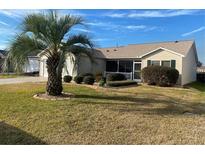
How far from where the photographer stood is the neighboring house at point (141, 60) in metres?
20.6

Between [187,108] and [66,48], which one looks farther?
[66,48]

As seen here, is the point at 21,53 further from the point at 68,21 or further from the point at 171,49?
the point at 171,49

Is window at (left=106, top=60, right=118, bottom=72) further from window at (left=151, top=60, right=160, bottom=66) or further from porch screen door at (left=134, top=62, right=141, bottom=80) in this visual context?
window at (left=151, top=60, right=160, bottom=66)

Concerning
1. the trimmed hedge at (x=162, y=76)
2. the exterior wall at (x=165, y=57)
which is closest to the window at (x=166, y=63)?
the exterior wall at (x=165, y=57)

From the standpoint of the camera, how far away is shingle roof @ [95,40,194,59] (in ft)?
71.7

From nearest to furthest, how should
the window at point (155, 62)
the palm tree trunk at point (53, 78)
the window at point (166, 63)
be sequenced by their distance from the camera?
the palm tree trunk at point (53, 78) → the window at point (166, 63) → the window at point (155, 62)

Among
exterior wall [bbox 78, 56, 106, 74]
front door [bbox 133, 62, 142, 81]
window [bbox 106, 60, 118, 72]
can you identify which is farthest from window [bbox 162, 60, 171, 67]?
exterior wall [bbox 78, 56, 106, 74]

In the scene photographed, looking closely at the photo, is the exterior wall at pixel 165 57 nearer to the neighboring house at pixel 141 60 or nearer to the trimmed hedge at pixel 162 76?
the neighboring house at pixel 141 60

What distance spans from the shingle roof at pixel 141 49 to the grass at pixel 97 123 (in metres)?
12.7

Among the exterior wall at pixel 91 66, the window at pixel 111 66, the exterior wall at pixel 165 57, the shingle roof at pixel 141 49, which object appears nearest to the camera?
the exterior wall at pixel 165 57

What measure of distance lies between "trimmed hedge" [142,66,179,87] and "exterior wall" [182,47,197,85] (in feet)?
6.63
